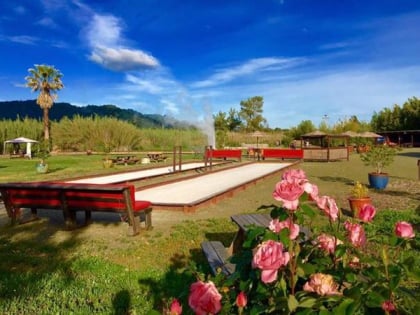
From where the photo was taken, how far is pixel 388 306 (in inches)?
42.3

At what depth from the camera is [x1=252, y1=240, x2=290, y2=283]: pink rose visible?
1095mm

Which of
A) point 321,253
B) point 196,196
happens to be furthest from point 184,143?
point 321,253

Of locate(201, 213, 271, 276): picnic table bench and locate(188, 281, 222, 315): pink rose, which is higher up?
locate(188, 281, 222, 315): pink rose

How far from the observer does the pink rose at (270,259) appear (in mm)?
1095

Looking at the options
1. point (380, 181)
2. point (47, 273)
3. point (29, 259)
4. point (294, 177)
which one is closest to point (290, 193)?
point (294, 177)

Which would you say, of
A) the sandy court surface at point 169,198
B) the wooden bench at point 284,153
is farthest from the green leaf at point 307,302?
the wooden bench at point 284,153

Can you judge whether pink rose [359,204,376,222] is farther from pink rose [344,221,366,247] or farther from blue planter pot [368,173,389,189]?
blue planter pot [368,173,389,189]

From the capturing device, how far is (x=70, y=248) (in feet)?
15.8

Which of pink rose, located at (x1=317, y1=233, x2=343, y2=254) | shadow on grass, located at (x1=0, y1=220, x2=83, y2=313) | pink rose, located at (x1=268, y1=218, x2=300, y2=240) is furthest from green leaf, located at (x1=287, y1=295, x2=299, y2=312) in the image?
shadow on grass, located at (x1=0, y1=220, x2=83, y2=313)

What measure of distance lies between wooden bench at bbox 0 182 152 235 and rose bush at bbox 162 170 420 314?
392 cm

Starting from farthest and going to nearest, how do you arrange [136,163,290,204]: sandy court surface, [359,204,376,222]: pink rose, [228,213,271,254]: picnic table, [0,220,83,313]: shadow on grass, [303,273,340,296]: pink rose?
[136,163,290,204]: sandy court surface, [228,213,271,254]: picnic table, [0,220,83,313]: shadow on grass, [359,204,376,222]: pink rose, [303,273,340,296]: pink rose

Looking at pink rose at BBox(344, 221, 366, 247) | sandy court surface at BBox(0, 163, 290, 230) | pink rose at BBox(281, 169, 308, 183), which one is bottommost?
sandy court surface at BBox(0, 163, 290, 230)

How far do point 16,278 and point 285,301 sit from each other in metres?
3.38

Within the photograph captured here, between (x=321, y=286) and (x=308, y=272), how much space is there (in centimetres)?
11
